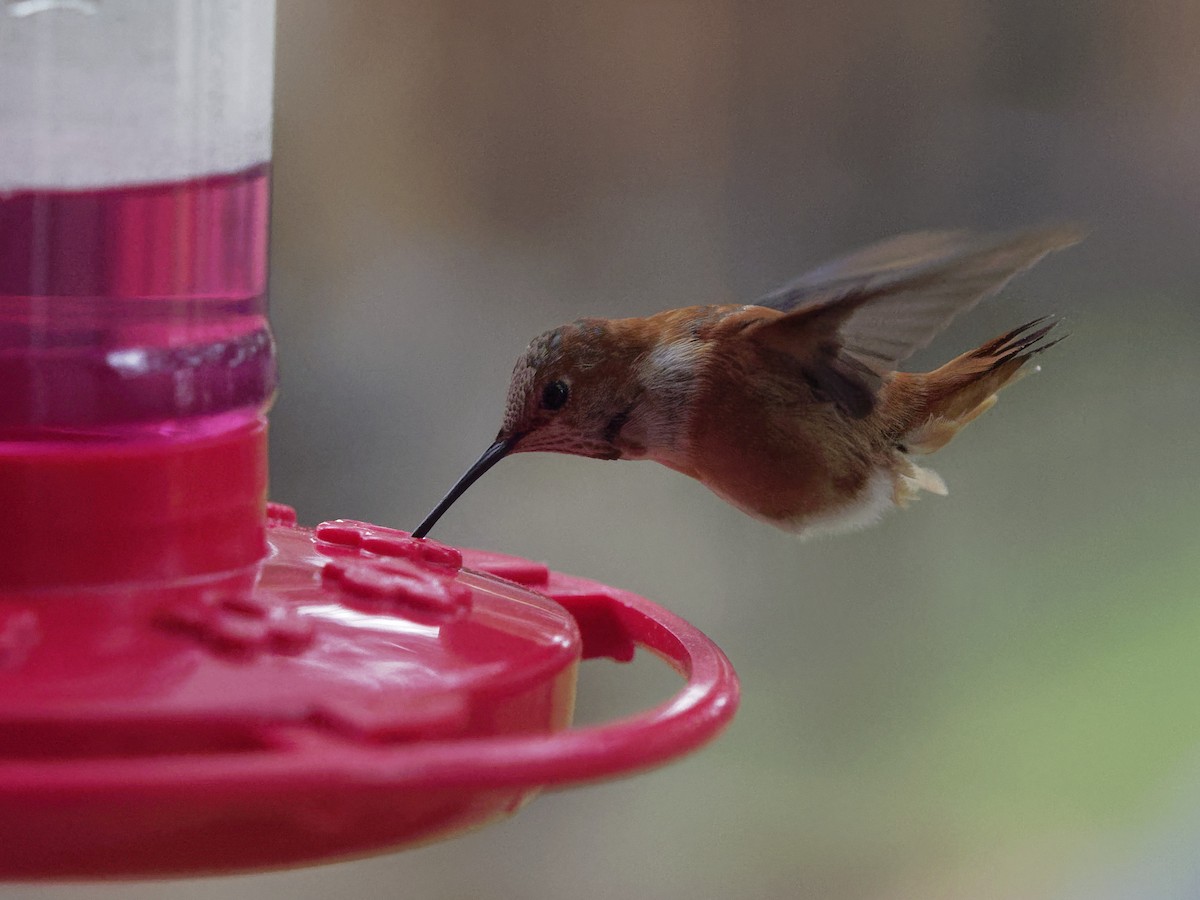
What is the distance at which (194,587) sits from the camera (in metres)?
1.21

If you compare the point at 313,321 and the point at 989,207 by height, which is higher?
the point at 989,207

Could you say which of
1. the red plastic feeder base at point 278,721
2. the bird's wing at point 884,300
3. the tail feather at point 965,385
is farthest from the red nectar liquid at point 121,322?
the tail feather at point 965,385

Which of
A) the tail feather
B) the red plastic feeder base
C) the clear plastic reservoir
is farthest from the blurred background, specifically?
the red plastic feeder base

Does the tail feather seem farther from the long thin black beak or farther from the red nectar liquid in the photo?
the red nectar liquid

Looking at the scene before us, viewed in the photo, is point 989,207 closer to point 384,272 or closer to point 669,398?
point 384,272

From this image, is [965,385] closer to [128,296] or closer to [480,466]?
[480,466]

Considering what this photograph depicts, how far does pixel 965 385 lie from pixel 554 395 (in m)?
0.66

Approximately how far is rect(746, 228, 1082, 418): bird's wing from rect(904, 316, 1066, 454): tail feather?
9cm

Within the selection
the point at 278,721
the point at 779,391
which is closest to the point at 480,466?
the point at 779,391

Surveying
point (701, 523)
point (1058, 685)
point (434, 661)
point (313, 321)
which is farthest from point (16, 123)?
point (1058, 685)

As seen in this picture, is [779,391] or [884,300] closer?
[884,300]

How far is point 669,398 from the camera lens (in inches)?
82.0

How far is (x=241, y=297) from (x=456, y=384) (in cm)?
203

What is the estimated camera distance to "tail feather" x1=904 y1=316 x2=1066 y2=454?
2.23 metres
